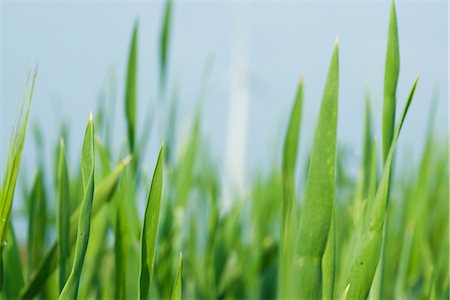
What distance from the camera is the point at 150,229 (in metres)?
0.24


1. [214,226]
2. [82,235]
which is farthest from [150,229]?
[214,226]

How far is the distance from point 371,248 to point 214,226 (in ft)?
0.86

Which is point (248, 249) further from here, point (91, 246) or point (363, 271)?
point (363, 271)

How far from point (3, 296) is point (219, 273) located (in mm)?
224

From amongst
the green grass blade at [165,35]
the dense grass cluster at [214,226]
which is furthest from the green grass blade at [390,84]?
the green grass blade at [165,35]

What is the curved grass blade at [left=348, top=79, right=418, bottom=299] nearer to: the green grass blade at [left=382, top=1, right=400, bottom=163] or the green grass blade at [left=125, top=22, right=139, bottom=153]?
the green grass blade at [left=382, top=1, right=400, bottom=163]

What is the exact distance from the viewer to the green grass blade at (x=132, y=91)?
0.41m

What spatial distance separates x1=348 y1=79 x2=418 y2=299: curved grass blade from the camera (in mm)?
235

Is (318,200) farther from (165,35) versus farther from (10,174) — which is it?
(165,35)

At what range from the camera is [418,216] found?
0.51 m

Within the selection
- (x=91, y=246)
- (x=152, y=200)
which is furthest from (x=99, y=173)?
(x=152, y=200)

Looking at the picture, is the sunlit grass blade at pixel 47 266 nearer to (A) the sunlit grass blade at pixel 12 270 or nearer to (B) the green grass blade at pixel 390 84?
(A) the sunlit grass blade at pixel 12 270

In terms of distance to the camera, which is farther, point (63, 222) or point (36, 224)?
point (36, 224)

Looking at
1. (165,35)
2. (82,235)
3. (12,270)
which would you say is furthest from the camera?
(165,35)
